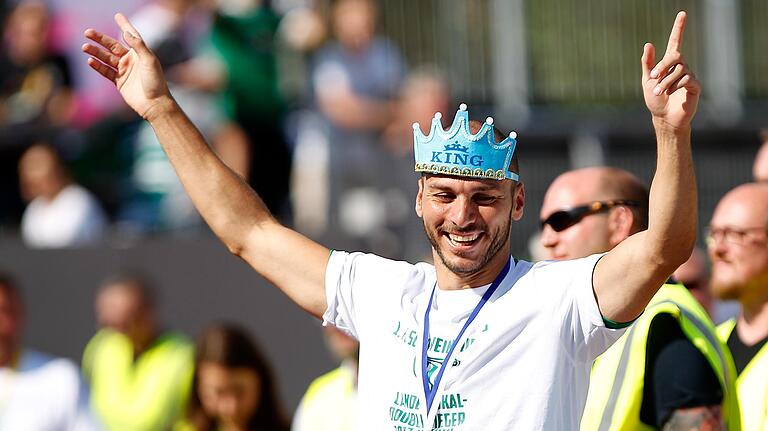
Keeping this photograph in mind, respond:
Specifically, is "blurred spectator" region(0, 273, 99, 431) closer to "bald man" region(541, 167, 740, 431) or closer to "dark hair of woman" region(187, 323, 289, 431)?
"dark hair of woman" region(187, 323, 289, 431)

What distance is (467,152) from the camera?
439 centimetres

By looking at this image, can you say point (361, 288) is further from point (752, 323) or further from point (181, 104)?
point (181, 104)

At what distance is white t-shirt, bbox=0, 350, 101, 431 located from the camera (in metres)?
8.53

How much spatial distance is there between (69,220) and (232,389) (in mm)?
3979

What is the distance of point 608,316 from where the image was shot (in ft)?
13.5

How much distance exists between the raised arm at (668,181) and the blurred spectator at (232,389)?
4.42m

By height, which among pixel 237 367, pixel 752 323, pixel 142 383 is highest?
pixel 752 323

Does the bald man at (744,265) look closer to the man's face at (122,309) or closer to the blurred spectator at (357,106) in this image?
the man's face at (122,309)

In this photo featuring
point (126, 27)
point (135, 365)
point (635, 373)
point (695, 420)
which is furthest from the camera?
point (135, 365)

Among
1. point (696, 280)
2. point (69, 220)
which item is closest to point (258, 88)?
point (69, 220)

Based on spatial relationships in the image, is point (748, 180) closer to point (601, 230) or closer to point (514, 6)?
point (514, 6)

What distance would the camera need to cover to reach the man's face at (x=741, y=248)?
20.7 feet

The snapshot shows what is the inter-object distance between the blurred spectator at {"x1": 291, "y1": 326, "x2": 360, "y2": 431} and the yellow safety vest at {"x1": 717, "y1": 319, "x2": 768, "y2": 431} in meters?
2.44

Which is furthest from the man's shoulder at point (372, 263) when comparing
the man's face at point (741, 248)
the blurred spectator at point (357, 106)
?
the blurred spectator at point (357, 106)
